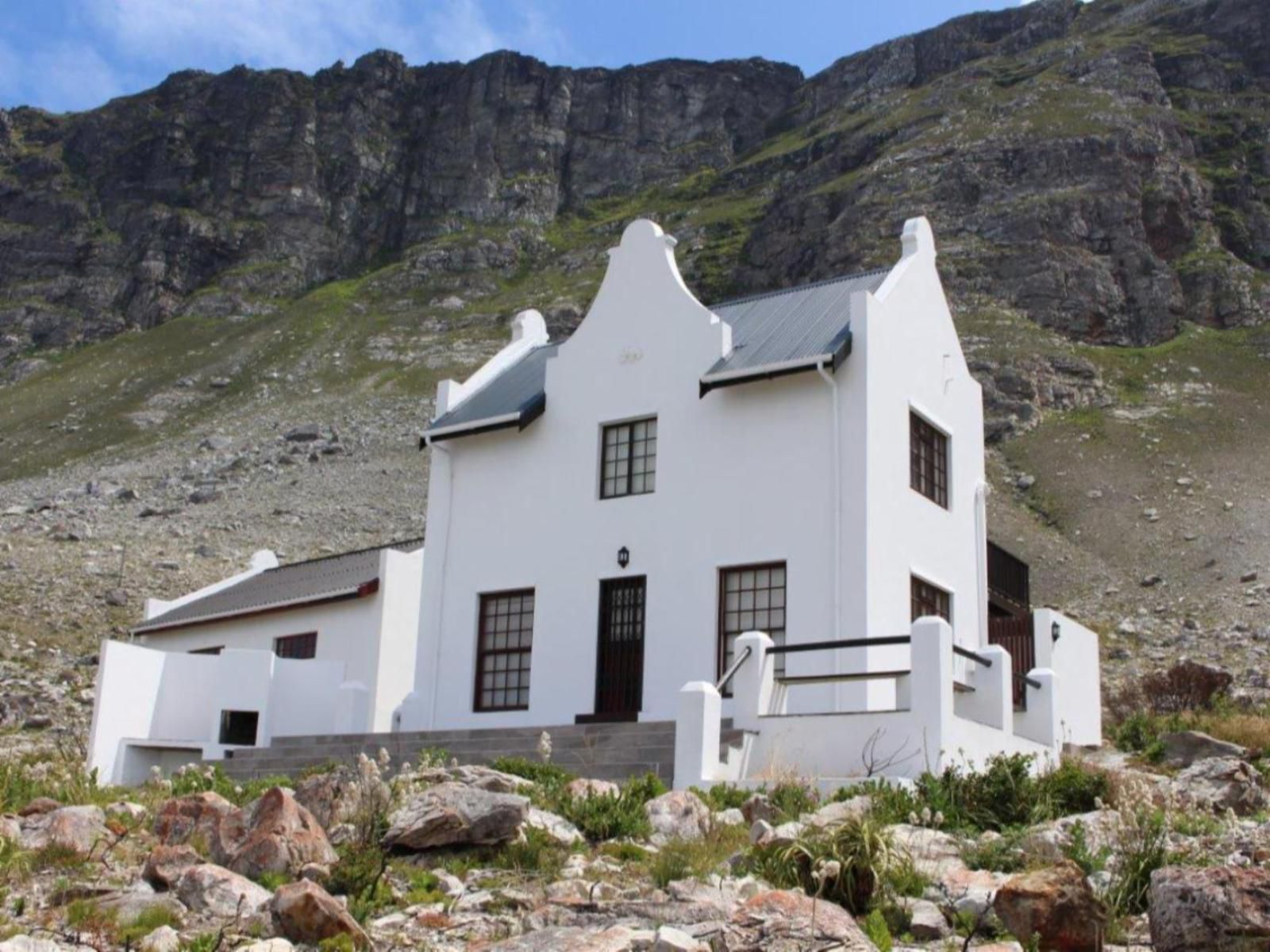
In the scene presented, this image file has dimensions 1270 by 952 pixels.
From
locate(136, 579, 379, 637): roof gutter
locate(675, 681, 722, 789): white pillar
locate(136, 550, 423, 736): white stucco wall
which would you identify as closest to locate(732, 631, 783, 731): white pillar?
locate(675, 681, 722, 789): white pillar

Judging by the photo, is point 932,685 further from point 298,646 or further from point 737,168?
point 737,168

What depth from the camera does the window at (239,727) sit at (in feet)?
84.8

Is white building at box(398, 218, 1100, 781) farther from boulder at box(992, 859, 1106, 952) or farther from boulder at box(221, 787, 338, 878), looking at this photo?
boulder at box(992, 859, 1106, 952)

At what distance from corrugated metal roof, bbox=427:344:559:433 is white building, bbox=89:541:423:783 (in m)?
4.44

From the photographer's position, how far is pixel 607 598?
22250mm

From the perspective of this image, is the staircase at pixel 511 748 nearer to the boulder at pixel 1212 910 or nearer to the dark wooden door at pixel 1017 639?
the dark wooden door at pixel 1017 639

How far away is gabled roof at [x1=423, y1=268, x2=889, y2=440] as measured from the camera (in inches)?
830

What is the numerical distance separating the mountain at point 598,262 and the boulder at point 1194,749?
2728 cm

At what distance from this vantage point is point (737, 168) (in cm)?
13075

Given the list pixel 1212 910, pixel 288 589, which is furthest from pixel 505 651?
pixel 1212 910

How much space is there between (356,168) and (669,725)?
128m

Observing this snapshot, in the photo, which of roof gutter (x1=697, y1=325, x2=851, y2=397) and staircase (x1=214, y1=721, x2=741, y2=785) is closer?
staircase (x1=214, y1=721, x2=741, y2=785)

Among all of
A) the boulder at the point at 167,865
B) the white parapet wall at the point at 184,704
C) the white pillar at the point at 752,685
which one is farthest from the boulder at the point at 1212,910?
the white parapet wall at the point at 184,704

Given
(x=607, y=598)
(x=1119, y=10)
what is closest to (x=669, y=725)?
(x=607, y=598)
